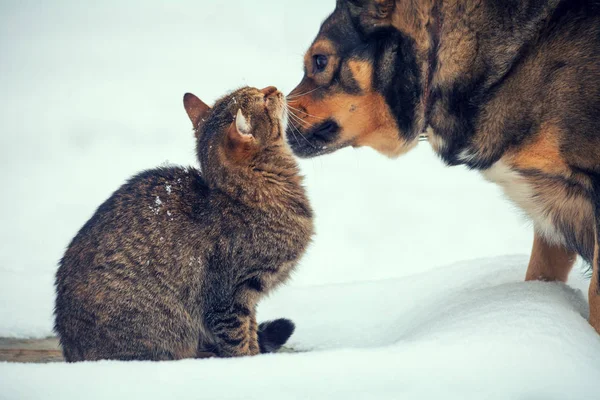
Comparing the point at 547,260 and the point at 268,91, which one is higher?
the point at 268,91

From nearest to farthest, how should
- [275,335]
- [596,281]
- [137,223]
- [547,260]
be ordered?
[596,281] < [137,223] < [275,335] < [547,260]

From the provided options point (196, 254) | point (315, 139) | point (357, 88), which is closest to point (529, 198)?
point (357, 88)

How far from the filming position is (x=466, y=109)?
283 centimetres

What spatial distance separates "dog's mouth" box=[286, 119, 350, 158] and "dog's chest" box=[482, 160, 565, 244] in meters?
0.73

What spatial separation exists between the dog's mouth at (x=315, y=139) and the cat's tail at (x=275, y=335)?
0.86m

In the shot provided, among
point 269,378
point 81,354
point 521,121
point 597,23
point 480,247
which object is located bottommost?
point 480,247

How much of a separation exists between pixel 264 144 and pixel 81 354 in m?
1.20

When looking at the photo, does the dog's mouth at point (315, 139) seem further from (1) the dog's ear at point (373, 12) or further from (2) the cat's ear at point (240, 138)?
(1) the dog's ear at point (373, 12)

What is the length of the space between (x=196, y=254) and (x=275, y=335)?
55 cm

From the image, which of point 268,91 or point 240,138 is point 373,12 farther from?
point 240,138

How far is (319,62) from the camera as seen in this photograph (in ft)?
10.3

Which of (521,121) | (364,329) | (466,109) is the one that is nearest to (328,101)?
(466,109)

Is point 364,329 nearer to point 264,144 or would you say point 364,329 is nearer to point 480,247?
point 264,144

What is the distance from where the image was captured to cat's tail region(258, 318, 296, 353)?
2.94 metres
